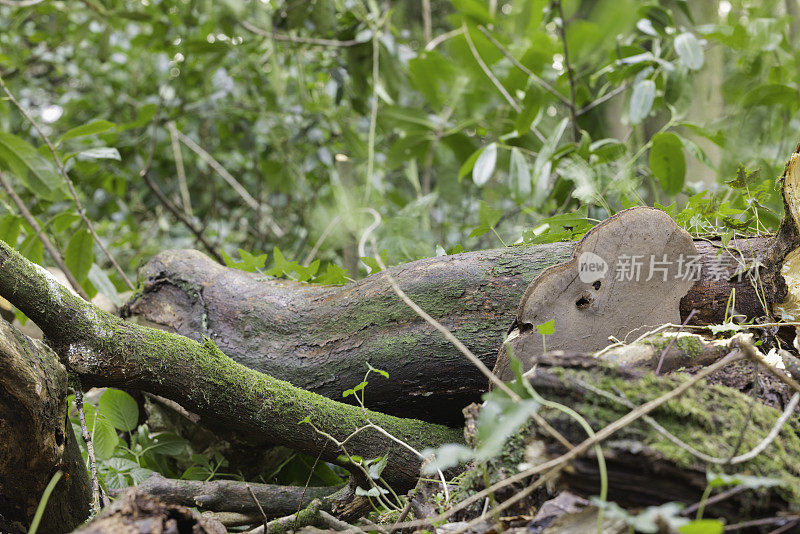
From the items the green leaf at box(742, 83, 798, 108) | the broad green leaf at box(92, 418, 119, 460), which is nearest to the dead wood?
the broad green leaf at box(92, 418, 119, 460)

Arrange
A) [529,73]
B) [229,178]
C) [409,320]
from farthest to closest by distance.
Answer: [229,178], [529,73], [409,320]

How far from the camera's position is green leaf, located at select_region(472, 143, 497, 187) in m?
2.37

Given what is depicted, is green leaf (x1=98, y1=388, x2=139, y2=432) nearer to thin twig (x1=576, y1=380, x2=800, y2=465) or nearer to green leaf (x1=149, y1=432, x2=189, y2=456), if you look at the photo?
green leaf (x1=149, y1=432, x2=189, y2=456)

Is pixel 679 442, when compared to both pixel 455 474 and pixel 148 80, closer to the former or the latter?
pixel 455 474

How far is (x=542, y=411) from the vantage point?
0.83 meters

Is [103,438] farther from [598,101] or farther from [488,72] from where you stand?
[598,101]

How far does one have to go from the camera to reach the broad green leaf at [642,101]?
93.3 inches

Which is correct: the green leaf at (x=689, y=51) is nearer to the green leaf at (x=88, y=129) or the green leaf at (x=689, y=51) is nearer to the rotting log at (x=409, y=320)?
the rotting log at (x=409, y=320)

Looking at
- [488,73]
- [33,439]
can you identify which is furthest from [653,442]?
[488,73]

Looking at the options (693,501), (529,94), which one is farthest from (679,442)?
(529,94)

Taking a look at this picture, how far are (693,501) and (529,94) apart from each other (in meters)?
2.18

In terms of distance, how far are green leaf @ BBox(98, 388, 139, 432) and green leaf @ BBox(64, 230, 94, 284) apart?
601mm

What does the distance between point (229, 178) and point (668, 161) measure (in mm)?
2566

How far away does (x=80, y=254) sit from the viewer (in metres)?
2.13
